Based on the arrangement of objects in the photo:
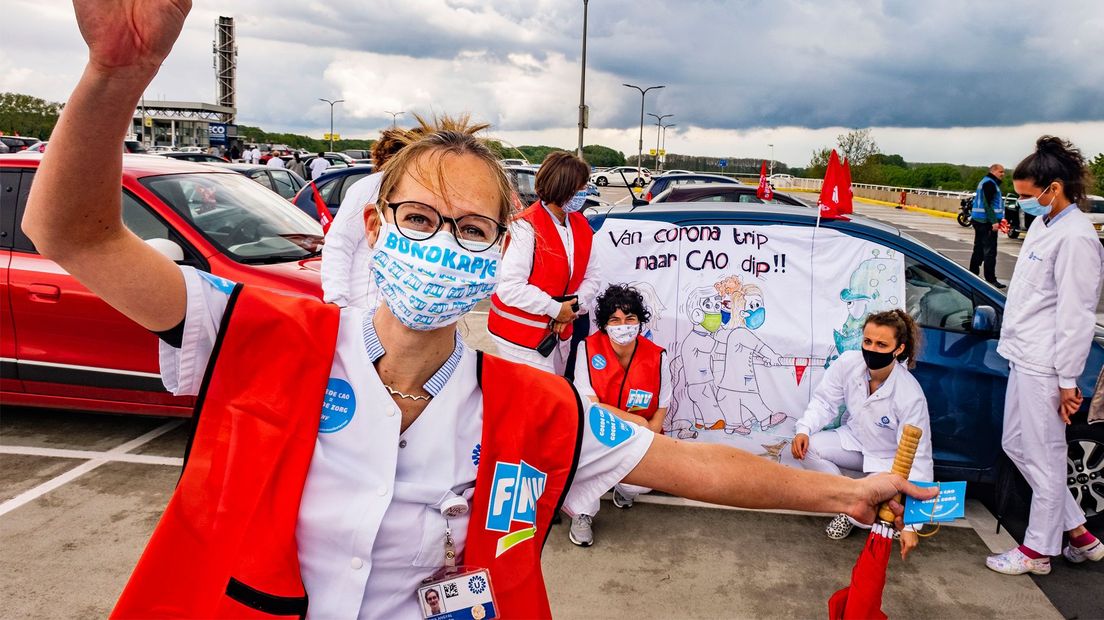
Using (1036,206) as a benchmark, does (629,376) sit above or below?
below

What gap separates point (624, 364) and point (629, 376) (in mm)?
104

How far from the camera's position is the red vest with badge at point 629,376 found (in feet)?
14.4

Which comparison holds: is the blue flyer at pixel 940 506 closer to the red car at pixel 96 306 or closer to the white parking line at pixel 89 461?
the red car at pixel 96 306

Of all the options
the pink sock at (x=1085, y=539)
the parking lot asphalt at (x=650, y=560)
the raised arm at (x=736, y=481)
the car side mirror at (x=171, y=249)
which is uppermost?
the car side mirror at (x=171, y=249)

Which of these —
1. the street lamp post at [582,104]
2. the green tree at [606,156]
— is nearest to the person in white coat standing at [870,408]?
the street lamp post at [582,104]

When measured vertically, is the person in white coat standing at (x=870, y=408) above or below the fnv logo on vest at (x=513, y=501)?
below

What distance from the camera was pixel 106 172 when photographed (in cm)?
118

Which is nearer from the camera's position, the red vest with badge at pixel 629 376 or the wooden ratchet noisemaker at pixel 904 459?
the wooden ratchet noisemaker at pixel 904 459

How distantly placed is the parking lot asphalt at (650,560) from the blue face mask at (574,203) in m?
1.77

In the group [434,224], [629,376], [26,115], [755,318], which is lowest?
[629,376]

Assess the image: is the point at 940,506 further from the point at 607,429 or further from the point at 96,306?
the point at 96,306

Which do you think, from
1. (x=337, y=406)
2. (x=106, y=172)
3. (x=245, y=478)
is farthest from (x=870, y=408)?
(x=106, y=172)

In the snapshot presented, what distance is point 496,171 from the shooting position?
1621mm

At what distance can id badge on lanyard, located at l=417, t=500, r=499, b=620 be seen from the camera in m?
1.48
